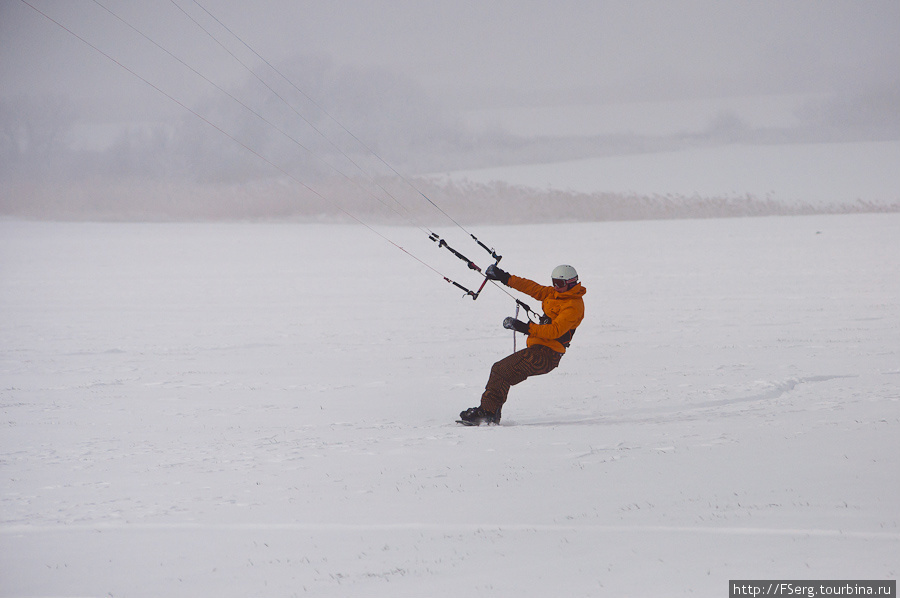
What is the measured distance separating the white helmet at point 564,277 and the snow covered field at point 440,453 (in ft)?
4.72

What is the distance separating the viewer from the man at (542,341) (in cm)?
838

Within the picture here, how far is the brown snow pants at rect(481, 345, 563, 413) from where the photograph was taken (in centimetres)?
849

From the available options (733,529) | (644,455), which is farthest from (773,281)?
(733,529)

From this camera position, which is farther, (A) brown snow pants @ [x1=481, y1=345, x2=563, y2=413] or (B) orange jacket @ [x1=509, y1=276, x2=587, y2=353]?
(A) brown snow pants @ [x1=481, y1=345, x2=563, y2=413]

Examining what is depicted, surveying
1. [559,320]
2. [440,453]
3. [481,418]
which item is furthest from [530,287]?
[440,453]

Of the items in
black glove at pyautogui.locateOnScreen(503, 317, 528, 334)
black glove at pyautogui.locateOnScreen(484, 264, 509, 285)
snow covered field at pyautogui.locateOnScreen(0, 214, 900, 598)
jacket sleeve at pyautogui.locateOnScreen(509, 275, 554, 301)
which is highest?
black glove at pyautogui.locateOnScreen(484, 264, 509, 285)

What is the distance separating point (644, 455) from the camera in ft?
23.3

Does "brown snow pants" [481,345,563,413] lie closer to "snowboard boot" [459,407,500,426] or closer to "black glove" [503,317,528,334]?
"snowboard boot" [459,407,500,426]

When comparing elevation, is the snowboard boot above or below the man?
below

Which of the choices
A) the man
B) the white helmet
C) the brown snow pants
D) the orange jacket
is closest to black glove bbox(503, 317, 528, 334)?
the man

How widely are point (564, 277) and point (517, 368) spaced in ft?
3.40

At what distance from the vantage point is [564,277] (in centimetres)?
827

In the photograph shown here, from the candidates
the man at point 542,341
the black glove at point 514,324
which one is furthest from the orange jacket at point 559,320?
the black glove at point 514,324

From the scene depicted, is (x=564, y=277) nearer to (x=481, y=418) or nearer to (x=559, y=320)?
(x=559, y=320)
